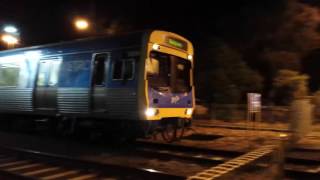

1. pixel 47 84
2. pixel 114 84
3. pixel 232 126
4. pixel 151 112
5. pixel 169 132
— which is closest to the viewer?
pixel 151 112

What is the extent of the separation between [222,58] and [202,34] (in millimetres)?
3970

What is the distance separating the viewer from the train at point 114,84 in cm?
1331

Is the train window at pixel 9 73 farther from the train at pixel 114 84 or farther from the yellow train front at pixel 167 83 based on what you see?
the yellow train front at pixel 167 83

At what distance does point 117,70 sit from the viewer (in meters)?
13.9

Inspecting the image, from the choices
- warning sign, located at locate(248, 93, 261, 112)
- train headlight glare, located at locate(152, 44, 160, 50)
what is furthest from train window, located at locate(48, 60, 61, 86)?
warning sign, located at locate(248, 93, 261, 112)

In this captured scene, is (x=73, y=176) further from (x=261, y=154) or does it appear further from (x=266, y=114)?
(x=266, y=114)

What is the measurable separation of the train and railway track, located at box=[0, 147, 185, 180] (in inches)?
91.5

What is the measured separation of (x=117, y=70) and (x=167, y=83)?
1471 mm

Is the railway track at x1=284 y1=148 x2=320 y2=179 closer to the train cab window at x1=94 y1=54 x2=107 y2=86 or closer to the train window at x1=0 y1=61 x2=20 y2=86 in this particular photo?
the train cab window at x1=94 y1=54 x2=107 y2=86

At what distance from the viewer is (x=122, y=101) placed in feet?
44.3

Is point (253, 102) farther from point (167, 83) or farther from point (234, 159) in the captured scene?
point (234, 159)

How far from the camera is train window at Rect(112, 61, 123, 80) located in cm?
1376

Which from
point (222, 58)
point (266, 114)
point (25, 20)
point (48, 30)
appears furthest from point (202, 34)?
point (25, 20)

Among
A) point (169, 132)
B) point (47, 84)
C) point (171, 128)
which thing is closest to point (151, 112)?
point (171, 128)
